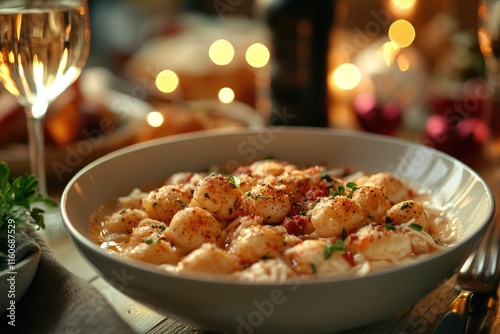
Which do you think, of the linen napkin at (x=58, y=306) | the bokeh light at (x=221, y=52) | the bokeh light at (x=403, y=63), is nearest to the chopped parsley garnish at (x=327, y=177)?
the linen napkin at (x=58, y=306)

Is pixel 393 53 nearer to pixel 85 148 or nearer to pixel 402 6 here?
pixel 402 6

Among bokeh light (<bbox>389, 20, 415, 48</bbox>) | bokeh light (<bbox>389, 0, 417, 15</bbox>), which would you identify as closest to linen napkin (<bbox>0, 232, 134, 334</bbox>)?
bokeh light (<bbox>389, 20, 415, 48</bbox>)

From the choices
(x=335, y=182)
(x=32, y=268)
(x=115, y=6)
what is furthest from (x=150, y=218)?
(x=115, y=6)

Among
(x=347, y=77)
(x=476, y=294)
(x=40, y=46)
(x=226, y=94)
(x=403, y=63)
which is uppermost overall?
(x=40, y=46)

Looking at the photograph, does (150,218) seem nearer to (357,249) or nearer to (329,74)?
(357,249)

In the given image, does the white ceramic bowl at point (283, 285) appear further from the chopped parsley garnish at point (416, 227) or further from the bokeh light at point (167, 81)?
the bokeh light at point (167, 81)

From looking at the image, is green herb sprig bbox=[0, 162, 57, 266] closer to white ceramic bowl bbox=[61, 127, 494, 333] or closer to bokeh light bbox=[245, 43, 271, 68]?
white ceramic bowl bbox=[61, 127, 494, 333]

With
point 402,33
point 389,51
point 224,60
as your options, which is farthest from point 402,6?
point 224,60
